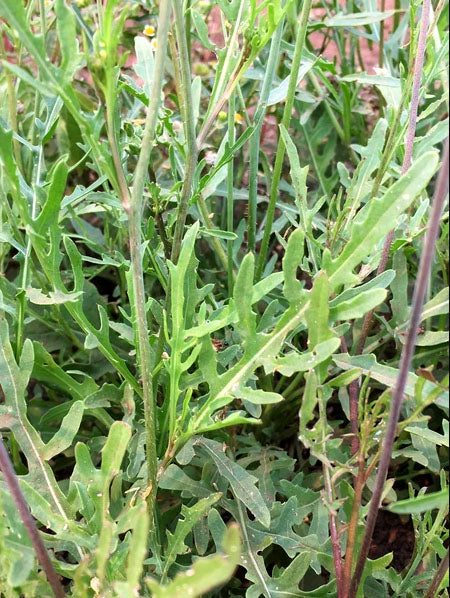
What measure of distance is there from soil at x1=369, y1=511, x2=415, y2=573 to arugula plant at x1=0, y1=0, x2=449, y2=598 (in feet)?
0.20

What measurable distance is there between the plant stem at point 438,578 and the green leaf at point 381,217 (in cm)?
26

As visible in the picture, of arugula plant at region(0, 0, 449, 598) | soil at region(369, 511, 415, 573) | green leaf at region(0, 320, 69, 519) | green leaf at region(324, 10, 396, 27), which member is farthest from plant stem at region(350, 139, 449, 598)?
green leaf at region(324, 10, 396, 27)

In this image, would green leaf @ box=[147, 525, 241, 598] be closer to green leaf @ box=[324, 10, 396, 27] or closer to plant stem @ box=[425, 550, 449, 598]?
plant stem @ box=[425, 550, 449, 598]

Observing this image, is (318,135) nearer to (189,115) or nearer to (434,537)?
(189,115)

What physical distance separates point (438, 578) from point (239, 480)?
9.3 inches

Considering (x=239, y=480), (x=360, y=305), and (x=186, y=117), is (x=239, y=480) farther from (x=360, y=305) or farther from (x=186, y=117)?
(x=186, y=117)

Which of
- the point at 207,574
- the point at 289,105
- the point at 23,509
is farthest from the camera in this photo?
the point at 289,105

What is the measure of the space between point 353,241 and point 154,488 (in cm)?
33

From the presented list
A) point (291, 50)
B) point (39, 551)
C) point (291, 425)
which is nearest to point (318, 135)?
point (291, 50)

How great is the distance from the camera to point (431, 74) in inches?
36.2

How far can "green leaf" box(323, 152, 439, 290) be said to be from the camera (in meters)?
0.61

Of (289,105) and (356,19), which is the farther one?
(356,19)

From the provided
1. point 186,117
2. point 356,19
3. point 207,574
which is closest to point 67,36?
point 186,117

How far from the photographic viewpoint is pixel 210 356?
74cm
